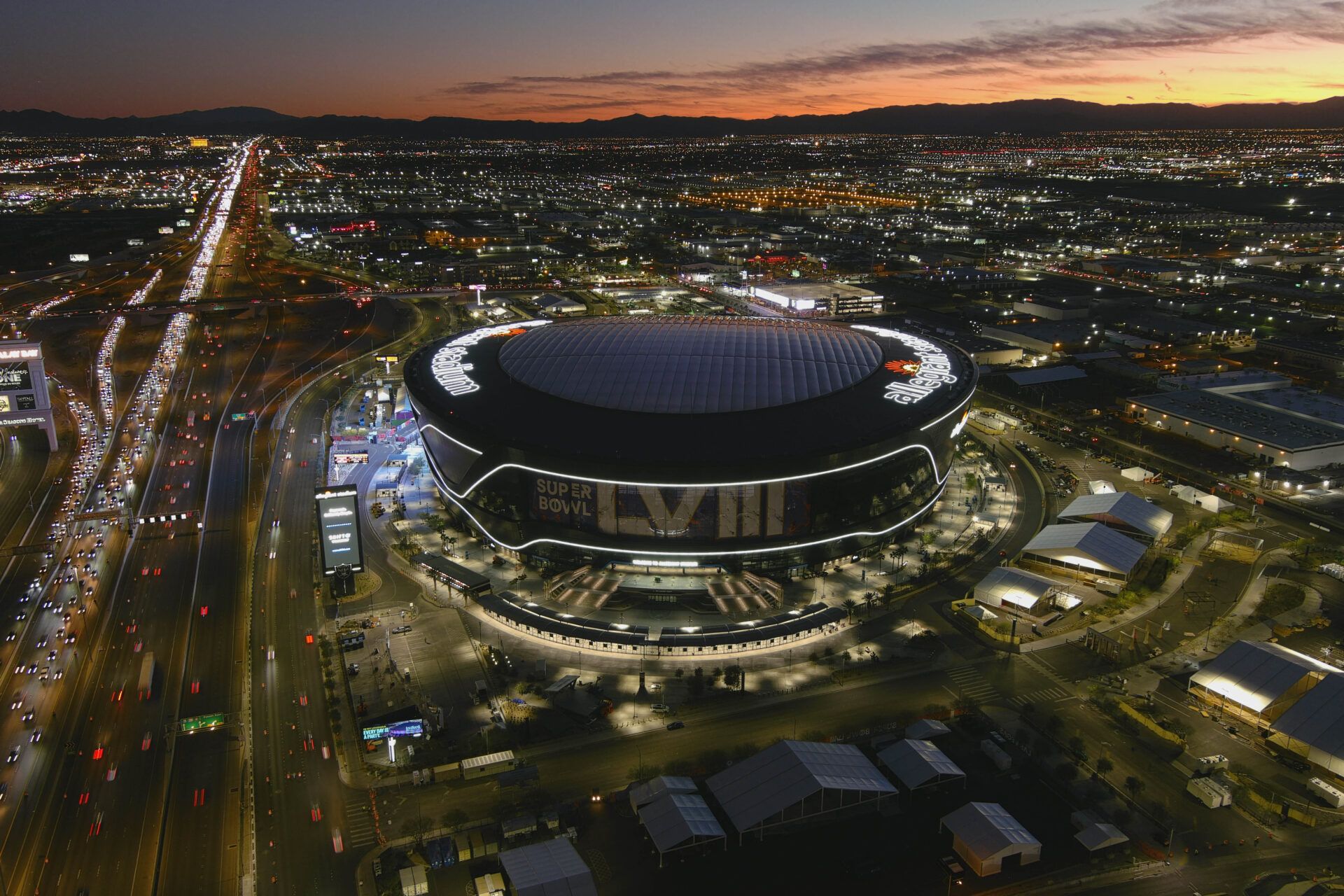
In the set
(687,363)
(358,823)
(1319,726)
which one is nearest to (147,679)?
(358,823)

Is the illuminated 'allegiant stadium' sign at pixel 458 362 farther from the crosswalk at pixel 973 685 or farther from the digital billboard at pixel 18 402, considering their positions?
the crosswalk at pixel 973 685

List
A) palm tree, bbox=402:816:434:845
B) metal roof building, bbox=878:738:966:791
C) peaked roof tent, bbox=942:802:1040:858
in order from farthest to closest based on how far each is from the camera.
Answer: metal roof building, bbox=878:738:966:791, palm tree, bbox=402:816:434:845, peaked roof tent, bbox=942:802:1040:858

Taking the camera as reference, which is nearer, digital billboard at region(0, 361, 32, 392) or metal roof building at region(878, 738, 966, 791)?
metal roof building at region(878, 738, 966, 791)

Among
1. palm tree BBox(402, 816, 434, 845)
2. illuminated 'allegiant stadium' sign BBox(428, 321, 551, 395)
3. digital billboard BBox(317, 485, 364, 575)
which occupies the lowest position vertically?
palm tree BBox(402, 816, 434, 845)

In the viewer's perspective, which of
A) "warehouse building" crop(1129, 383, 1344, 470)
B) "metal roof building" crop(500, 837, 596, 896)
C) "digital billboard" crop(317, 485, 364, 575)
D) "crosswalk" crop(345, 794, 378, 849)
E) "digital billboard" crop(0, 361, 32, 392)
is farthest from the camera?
"digital billboard" crop(0, 361, 32, 392)

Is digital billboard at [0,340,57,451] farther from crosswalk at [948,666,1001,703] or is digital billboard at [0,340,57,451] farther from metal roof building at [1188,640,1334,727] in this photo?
metal roof building at [1188,640,1334,727]

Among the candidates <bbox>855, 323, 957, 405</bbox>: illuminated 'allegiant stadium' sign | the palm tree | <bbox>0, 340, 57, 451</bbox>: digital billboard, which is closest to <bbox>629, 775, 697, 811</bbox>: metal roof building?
the palm tree

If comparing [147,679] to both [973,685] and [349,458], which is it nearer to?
[349,458]
